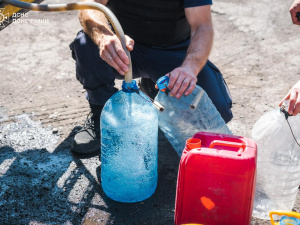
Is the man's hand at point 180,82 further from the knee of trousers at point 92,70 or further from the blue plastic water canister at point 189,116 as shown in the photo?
the knee of trousers at point 92,70

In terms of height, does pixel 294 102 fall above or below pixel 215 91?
above

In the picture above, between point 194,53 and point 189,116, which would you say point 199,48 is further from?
point 189,116

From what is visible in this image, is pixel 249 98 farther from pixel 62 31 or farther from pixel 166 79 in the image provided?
pixel 62 31

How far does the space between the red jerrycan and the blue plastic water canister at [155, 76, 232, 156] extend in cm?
71

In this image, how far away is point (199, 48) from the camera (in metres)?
3.09

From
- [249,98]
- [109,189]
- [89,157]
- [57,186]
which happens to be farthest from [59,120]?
[249,98]

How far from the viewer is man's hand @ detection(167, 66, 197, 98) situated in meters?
2.59

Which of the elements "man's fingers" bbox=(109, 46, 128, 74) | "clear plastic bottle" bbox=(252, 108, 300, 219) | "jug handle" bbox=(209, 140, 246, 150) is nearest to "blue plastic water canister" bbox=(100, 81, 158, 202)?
"man's fingers" bbox=(109, 46, 128, 74)

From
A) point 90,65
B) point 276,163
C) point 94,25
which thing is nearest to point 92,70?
point 90,65

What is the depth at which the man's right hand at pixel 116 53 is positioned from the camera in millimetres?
2502

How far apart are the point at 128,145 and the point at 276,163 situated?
0.98m

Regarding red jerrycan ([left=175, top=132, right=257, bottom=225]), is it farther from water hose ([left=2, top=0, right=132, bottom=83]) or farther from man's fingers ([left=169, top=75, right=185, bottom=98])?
water hose ([left=2, top=0, right=132, bottom=83])

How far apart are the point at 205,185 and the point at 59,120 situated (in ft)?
6.36

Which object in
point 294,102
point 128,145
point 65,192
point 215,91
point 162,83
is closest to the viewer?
point 294,102
